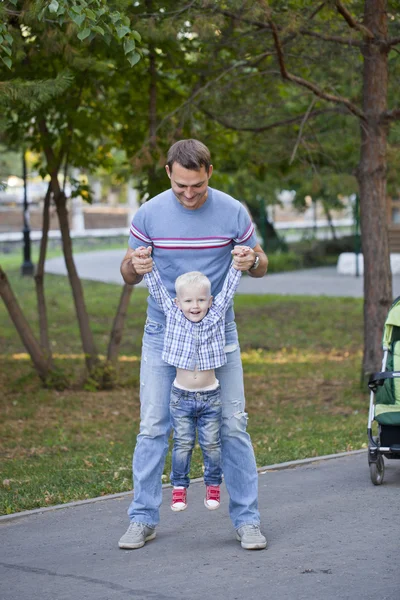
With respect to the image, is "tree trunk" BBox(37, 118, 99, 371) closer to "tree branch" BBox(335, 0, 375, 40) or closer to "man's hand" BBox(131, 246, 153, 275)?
"tree branch" BBox(335, 0, 375, 40)

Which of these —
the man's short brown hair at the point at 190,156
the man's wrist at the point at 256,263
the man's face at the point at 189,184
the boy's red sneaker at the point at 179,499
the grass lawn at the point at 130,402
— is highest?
the man's short brown hair at the point at 190,156

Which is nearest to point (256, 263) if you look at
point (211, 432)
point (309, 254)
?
point (211, 432)

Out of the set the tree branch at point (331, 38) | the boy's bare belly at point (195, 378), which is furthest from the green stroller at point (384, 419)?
the tree branch at point (331, 38)

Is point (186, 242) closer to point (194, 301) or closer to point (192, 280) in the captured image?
point (192, 280)

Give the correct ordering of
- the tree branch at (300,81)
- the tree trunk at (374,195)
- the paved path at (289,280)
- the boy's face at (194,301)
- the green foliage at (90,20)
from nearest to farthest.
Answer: the boy's face at (194,301) < the green foliage at (90,20) < the tree branch at (300,81) < the tree trunk at (374,195) < the paved path at (289,280)

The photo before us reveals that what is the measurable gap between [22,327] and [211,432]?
243 inches

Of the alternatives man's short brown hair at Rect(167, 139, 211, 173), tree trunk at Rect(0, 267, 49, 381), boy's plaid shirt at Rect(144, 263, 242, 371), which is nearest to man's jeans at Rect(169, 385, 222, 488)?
boy's plaid shirt at Rect(144, 263, 242, 371)

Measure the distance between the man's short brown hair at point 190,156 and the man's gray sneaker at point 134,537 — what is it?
72.3 inches

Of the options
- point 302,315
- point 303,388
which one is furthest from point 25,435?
point 302,315

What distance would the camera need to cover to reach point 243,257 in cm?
499

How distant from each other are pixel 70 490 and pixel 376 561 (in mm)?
2472

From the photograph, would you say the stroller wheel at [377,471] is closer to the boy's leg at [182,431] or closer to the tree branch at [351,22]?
the boy's leg at [182,431]

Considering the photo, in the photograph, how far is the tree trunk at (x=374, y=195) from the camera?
10320mm

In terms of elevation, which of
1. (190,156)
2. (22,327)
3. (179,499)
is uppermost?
(190,156)
